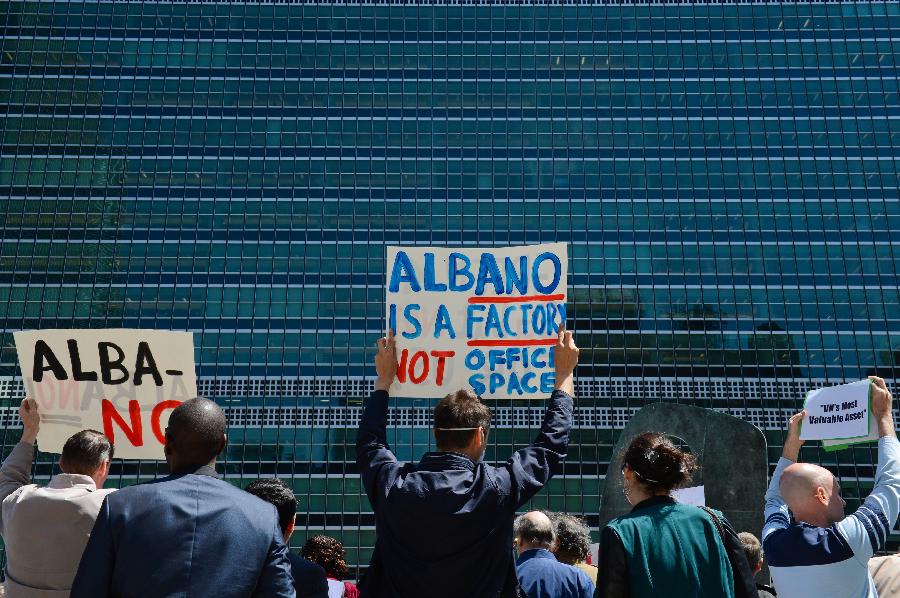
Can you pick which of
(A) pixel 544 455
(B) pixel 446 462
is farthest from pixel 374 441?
(A) pixel 544 455

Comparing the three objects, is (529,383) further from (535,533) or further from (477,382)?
(535,533)

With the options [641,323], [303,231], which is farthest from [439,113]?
[641,323]

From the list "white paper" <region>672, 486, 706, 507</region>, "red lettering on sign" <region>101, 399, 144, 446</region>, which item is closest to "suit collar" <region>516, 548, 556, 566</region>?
"red lettering on sign" <region>101, 399, 144, 446</region>

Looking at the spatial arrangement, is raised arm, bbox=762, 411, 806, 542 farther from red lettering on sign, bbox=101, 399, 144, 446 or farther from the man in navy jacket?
red lettering on sign, bbox=101, 399, 144, 446

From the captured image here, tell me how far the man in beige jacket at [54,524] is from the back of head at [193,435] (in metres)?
1.11

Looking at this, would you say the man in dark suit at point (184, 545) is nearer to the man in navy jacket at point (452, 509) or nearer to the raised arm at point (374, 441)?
the man in navy jacket at point (452, 509)

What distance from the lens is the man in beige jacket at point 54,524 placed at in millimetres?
3859

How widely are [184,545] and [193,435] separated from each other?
1.33 feet

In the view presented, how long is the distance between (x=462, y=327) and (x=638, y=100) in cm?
7288

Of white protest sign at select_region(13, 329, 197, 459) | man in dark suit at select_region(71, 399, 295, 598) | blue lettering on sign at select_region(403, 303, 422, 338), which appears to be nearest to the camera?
man in dark suit at select_region(71, 399, 295, 598)

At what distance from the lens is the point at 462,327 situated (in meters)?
6.27

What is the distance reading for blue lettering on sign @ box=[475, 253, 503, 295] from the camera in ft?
21.0

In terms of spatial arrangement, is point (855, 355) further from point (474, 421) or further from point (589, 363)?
point (474, 421)

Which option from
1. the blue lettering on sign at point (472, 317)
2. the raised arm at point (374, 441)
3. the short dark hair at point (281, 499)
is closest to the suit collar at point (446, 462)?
the raised arm at point (374, 441)
